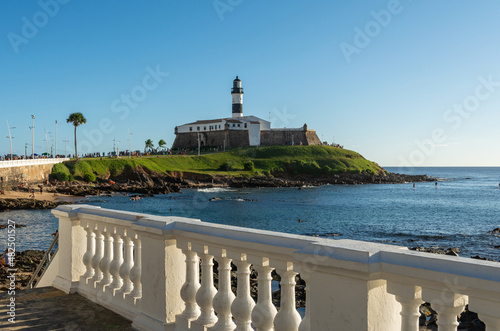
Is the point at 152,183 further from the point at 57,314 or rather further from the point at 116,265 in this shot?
the point at 116,265

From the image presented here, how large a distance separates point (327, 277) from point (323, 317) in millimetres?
282

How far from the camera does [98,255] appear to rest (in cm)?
604

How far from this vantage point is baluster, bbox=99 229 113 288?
5.76 meters

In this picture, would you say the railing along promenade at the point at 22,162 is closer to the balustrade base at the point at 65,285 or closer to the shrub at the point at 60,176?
the shrub at the point at 60,176

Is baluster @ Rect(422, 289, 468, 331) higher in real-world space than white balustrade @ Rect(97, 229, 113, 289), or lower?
higher

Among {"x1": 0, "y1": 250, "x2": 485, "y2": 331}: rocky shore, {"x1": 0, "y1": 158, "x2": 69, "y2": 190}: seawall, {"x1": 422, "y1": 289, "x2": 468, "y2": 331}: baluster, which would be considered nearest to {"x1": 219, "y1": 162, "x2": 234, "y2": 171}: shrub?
{"x1": 0, "y1": 158, "x2": 69, "y2": 190}: seawall

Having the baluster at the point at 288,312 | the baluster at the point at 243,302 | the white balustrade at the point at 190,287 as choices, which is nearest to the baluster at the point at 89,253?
the white balustrade at the point at 190,287

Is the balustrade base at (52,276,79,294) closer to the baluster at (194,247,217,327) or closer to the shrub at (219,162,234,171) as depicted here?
the baluster at (194,247,217,327)

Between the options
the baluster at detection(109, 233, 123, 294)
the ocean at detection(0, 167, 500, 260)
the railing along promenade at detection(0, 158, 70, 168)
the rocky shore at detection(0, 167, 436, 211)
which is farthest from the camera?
the railing along promenade at detection(0, 158, 70, 168)

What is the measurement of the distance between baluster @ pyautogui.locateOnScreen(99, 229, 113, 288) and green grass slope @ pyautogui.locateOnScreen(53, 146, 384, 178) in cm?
7452

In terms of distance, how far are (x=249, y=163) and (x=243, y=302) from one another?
333ft

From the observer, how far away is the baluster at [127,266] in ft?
17.5

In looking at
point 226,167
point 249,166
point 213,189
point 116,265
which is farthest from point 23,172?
point 116,265

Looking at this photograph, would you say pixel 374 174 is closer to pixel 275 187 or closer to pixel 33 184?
pixel 275 187
